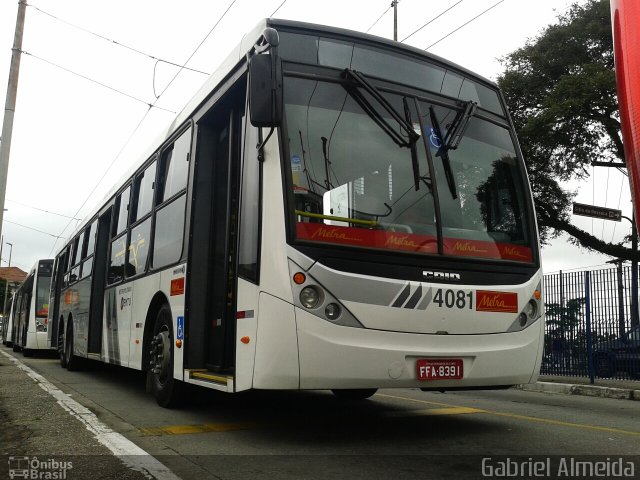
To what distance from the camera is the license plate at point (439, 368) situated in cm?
482

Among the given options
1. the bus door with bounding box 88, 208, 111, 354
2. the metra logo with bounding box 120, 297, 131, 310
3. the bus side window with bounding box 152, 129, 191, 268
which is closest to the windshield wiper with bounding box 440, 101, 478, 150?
the bus side window with bounding box 152, 129, 191, 268

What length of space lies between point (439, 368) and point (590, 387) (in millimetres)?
6744

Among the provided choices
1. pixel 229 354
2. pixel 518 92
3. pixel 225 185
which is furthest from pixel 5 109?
pixel 518 92

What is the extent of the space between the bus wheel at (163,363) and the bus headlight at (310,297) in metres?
2.42

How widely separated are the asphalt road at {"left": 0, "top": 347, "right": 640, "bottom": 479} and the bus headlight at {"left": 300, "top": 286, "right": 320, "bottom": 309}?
1077 millimetres

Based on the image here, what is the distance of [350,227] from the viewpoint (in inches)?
190

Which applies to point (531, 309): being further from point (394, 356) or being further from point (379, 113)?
point (379, 113)

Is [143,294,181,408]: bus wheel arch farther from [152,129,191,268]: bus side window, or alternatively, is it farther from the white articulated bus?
[152,129,191,268]: bus side window

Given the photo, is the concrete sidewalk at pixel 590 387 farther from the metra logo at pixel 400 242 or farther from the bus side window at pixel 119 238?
the bus side window at pixel 119 238

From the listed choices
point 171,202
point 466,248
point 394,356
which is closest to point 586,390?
point 466,248

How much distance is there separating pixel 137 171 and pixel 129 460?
5142mm

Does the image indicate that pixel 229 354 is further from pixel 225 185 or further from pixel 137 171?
pixel 137 171

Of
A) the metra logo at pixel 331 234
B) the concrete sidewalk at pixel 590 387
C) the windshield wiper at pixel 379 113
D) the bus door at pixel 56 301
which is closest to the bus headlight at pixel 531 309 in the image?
the windshield wiper at pixel 379 113

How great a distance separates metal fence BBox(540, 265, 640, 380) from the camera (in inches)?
432
